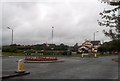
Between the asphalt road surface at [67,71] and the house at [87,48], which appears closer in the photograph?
the asphalt road surface at [67,71]

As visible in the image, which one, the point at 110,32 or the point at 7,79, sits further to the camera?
the point at 110,32

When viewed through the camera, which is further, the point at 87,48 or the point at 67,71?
the point at 87,48

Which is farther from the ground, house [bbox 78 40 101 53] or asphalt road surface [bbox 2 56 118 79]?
house [bbox 78 40 101 53]

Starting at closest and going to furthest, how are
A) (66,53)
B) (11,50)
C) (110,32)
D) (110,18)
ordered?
1. (110,18)
2. (110,32)
3. (66,53)
4. (11,50)

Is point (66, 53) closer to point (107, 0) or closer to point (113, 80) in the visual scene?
point (107, 0)

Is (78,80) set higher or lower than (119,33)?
lower

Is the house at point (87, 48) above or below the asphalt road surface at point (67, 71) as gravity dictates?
above

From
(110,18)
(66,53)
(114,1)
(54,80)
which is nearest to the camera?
(54,80)

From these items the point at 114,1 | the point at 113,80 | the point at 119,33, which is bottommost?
the point at 113,80

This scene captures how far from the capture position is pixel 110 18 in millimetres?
32844

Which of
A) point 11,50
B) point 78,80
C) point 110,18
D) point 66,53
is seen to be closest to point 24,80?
point 78,80

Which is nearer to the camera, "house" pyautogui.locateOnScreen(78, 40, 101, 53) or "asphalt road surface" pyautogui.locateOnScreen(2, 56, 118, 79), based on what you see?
"asphalt road surface" pyautogui.locateOnScreen(2, 56, 118, 79)

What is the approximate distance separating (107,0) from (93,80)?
48.0 ft

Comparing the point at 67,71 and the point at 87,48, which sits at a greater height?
the point at 87,48
